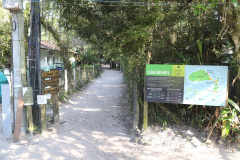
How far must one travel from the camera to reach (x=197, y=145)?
4832mm

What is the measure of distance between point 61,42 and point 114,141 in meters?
8.06

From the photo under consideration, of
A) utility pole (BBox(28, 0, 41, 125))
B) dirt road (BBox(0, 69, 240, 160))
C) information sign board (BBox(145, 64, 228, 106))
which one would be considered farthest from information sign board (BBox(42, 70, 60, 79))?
information sign board (BBox(145, 64, 228, 106))

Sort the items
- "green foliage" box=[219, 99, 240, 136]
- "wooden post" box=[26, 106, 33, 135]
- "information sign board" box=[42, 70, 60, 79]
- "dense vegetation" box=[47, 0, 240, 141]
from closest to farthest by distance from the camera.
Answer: "green foliage" box=[219, 99, 240, 136] < "dense vegetation" box=[47, 0, 240, 141] < "wooden post" box=[26, 106, 33, 135] < "information sign board" box=[42, 70, 60, 79]

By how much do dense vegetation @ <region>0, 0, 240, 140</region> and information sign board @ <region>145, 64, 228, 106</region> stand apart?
0.37 metres

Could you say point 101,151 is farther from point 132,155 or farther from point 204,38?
point 204,38

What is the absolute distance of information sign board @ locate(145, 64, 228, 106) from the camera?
4855 millimetres

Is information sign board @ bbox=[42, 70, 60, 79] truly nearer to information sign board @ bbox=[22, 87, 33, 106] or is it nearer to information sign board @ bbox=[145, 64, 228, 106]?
information sign board @ bbox=[22, 87, 33, 106]

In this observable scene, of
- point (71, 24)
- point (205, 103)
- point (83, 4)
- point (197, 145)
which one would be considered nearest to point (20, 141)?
point (71, 24)

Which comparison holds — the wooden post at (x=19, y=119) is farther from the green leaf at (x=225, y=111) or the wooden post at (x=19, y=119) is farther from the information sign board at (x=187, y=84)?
the green leaf at (x=225, y=111)

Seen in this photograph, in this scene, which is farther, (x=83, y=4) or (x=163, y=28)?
(x=163, y=28)

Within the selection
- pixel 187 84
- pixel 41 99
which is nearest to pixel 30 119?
pixel 41 99

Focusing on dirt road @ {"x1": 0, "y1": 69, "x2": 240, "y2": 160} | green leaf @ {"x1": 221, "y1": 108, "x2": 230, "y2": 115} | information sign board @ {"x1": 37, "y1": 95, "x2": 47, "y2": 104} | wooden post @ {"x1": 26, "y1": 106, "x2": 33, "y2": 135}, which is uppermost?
information sign board @ {"x1": 37, "y1": 95, "x2": 47, "y2": 104}

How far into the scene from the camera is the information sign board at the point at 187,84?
4855 millimetres

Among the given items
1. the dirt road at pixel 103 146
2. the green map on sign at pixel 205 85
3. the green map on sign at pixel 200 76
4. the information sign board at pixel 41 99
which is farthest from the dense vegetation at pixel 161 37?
the information sign board at pixel 41 99
